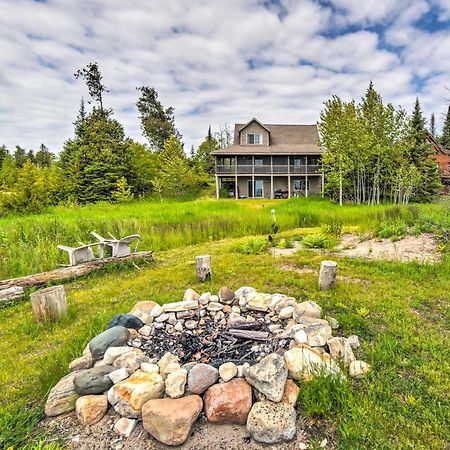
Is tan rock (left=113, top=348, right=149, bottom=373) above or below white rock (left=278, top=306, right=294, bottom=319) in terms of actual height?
below

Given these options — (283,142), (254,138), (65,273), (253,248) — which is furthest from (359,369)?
(283,142)

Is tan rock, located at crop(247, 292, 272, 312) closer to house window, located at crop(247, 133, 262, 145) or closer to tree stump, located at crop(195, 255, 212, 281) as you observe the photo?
tree stump, located at crop(195, 255, 212, 281)

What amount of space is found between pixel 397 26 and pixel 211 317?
9.76 m

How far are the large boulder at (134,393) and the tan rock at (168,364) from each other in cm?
9

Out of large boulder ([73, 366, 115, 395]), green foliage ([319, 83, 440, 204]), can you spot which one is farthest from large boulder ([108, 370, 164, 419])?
green foliage ([319, 83, 440, 204])

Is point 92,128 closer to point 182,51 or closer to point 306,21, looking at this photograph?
point 182,51

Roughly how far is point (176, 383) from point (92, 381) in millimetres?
672

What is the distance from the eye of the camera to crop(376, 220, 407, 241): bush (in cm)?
722

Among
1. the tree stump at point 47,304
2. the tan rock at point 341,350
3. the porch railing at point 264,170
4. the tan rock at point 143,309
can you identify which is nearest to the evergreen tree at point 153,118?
the porch railing at point 264,170

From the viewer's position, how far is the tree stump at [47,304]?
3.62 m

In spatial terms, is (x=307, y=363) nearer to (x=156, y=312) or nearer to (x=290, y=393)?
(x=290, y=393)

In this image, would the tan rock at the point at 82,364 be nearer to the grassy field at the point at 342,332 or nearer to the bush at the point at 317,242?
the grassy field at the point at 342,332

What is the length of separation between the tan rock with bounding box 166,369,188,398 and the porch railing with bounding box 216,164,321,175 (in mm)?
21271

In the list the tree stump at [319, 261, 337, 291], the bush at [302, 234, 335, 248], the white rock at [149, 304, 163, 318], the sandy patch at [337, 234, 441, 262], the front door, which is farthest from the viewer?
the front door
